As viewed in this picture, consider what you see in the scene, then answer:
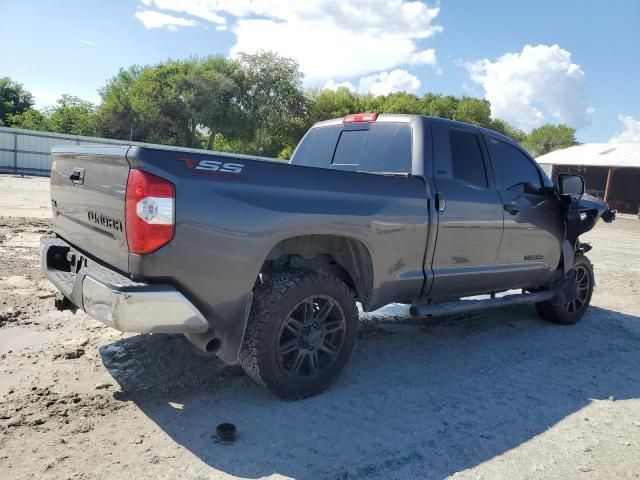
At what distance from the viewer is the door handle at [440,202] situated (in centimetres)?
435

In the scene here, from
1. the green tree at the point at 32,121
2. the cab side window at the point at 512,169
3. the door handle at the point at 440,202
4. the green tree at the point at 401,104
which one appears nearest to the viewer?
the door handle at the point at 440,202

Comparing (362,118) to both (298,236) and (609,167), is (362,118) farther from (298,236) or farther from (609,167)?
(609,167)

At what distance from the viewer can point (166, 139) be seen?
4484cm

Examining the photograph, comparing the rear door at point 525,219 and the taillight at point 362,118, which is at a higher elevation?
the taillight at point 362,118

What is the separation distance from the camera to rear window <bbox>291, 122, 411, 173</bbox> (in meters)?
4.55

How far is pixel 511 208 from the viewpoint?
202 inches

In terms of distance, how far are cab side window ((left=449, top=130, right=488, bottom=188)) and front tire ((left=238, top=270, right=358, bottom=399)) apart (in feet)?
5.34

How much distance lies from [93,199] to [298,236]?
1.35 metres

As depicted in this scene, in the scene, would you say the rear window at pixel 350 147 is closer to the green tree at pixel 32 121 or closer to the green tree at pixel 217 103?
the green tree at pixel 217 103

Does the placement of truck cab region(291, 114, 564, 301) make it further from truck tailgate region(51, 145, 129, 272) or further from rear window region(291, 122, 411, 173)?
truck tailgate region(51, 145, 129, 272)

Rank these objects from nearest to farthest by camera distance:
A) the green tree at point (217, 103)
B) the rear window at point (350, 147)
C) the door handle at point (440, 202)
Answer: the door handle at point (440, 202)
the rear window at point (350, 147)
the green tree at point (217, 103)

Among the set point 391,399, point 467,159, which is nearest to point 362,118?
point 467,159

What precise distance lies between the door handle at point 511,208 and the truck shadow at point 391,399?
1.34 metres

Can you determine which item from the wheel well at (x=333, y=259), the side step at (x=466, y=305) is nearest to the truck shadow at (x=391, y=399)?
the side step at (x=466, y=305)
